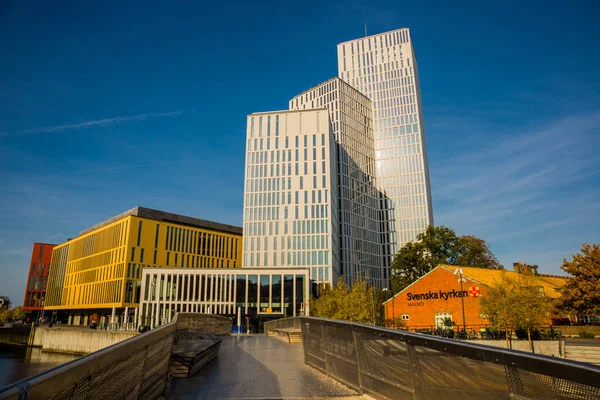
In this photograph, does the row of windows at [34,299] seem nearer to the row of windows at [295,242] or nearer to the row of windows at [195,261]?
the row of windows at [195,261]

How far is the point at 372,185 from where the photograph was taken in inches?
4375

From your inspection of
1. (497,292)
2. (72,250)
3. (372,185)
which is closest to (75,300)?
(72,250)

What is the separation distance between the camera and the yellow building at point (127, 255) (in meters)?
76.4

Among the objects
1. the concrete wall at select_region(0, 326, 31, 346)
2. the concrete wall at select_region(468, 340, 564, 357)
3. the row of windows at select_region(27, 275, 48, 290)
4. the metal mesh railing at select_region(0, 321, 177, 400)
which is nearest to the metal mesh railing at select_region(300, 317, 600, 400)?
the metal mesh railing at select_region(0, 321, 177, 400)

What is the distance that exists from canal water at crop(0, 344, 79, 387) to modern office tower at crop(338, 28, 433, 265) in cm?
7849

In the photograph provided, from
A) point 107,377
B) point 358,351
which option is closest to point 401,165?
point 358,351

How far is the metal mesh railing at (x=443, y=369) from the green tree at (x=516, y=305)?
24.2 m

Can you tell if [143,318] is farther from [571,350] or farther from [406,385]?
[406,385]

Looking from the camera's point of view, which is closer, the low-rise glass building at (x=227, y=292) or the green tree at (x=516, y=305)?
the green tree at (x=516, y=305)

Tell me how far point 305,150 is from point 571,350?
58921 millimetres

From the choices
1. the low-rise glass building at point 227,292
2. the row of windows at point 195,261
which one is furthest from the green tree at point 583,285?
the row of windows at point 195,261

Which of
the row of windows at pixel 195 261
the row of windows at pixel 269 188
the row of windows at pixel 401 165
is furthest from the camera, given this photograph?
the row of windows at pixel 401 165

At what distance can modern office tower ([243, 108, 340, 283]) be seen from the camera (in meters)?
73.8

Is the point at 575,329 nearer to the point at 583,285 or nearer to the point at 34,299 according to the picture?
the point at 583,285
